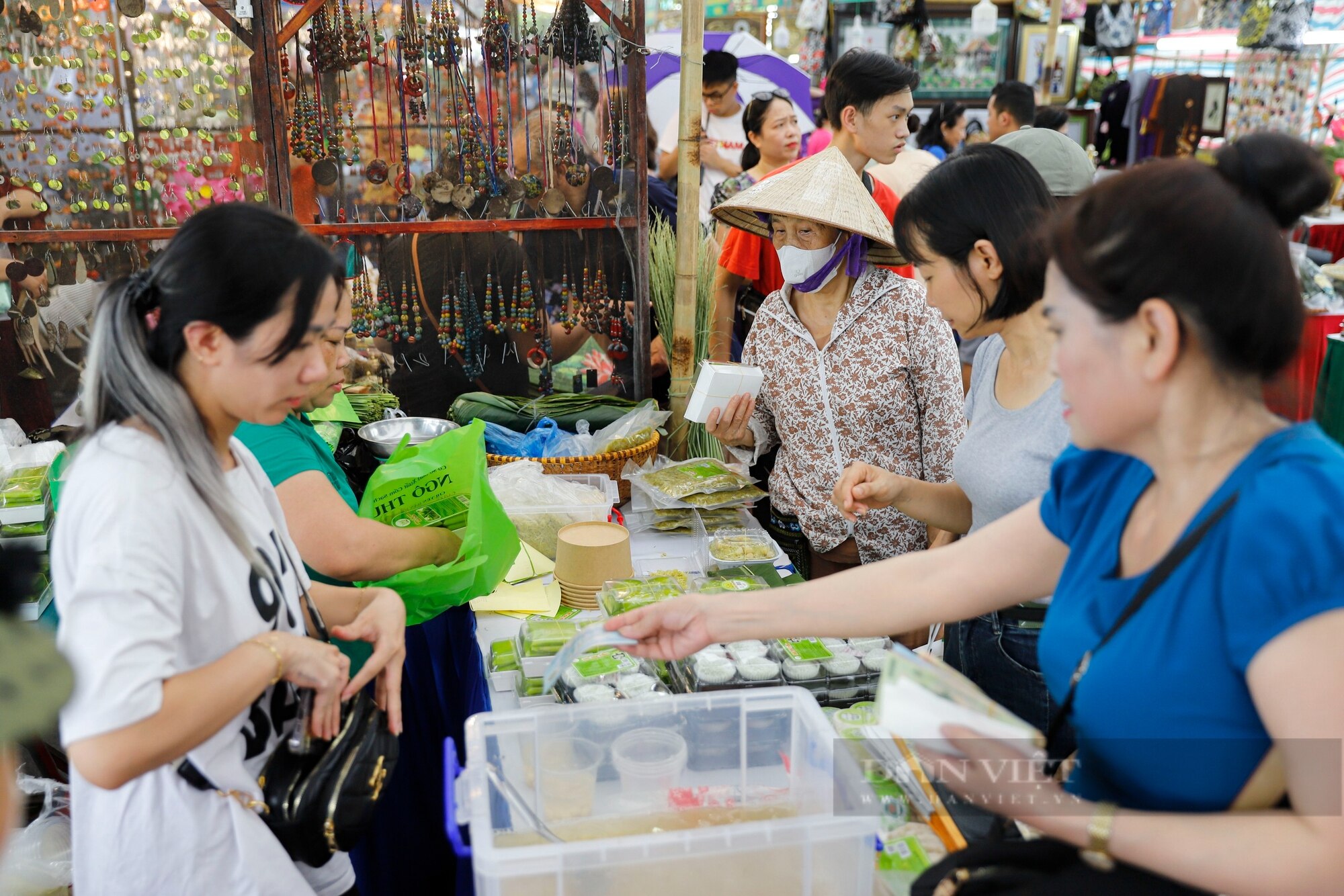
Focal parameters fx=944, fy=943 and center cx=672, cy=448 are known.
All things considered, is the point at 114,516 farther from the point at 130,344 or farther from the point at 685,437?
the point at 685,437

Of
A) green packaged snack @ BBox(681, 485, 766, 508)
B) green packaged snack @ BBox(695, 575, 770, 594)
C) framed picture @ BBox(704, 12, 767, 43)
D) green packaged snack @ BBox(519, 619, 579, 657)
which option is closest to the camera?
green packaged snack @ BBox(519, 619, 579, 657)

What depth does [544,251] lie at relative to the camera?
3449 mm

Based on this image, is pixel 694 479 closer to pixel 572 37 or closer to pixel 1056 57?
pixel 572 37

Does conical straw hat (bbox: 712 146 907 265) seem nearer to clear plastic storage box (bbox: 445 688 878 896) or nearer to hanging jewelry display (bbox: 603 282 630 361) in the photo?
hanging jewelry display (bbox: 603 282 630 361)

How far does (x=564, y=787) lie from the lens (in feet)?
4.47

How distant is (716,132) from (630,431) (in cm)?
323

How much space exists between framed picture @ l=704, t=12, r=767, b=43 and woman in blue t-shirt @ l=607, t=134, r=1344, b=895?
24.0 feet

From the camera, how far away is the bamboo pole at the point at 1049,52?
7895 millimetres

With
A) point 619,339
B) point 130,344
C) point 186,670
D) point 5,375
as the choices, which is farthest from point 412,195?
point 186,670

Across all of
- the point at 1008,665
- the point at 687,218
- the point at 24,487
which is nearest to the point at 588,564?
the point at 1008,665

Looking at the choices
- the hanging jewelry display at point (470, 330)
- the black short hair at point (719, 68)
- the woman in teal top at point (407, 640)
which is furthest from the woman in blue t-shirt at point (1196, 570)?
the black short hair at point (719, 68)

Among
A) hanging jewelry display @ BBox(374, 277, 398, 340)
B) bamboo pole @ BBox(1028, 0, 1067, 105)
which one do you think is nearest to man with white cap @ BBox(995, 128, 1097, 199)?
hanging jewelry display @ BBox(374, 277, 398, 340)

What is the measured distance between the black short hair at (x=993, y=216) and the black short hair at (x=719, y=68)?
3.74m

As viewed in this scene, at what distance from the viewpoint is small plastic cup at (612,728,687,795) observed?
1374 mm
